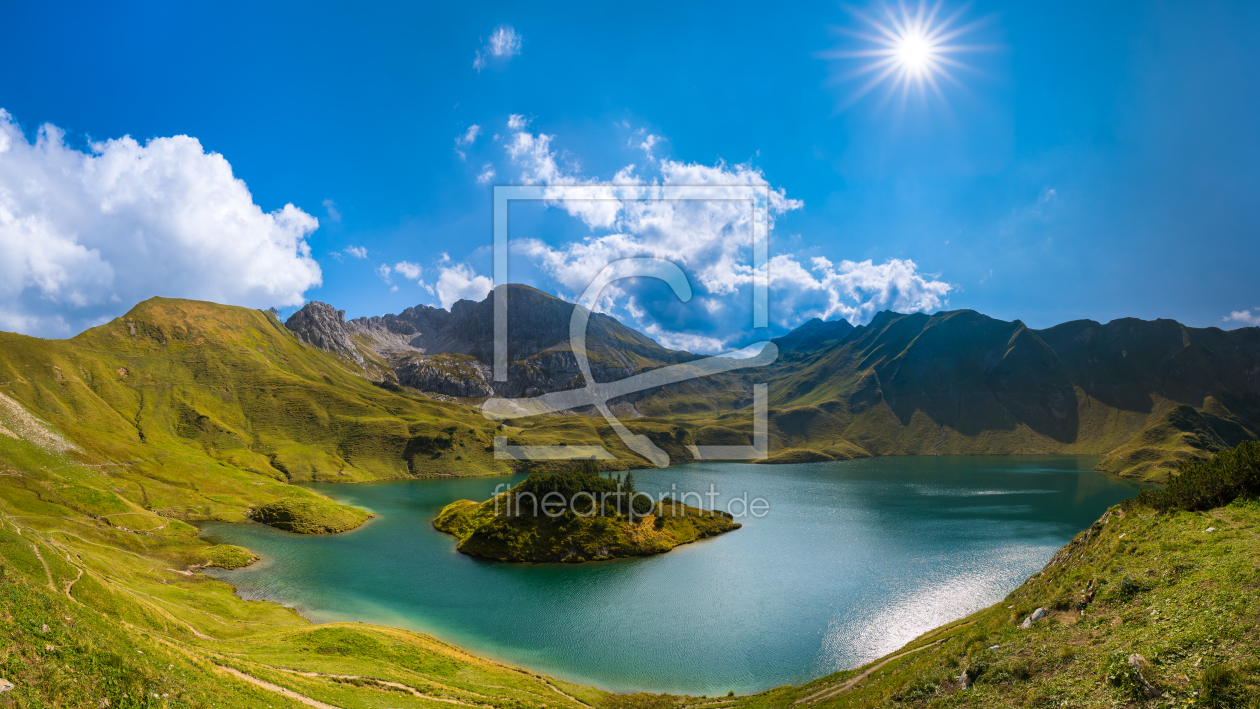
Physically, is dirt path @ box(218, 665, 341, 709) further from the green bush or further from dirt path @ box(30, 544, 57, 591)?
the green bush

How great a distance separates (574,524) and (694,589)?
23.5 m

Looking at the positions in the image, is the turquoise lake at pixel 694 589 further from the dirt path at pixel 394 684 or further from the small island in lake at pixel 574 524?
the dirt path at pixel 394 684

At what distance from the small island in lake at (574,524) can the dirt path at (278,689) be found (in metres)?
50.0

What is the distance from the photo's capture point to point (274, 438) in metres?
182

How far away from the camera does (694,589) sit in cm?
6219

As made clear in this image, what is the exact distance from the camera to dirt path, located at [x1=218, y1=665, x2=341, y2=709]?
24.0 m

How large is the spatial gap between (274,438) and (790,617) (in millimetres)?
197955

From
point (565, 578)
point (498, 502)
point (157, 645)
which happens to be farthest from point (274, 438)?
point (157, 645)

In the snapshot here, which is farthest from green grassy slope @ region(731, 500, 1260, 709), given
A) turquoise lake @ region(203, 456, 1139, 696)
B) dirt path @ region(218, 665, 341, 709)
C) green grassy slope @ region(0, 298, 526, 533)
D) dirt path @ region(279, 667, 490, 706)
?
green grassy slope @ region(0, 298, 526, 533)

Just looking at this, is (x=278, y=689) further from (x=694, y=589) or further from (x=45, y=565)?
(x=694, y=589)

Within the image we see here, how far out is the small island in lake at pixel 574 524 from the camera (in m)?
75.1

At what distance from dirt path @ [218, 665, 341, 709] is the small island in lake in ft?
164

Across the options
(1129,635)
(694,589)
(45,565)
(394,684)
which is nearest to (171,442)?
(45,565)

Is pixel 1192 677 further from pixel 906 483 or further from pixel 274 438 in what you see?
pixel 274 438
